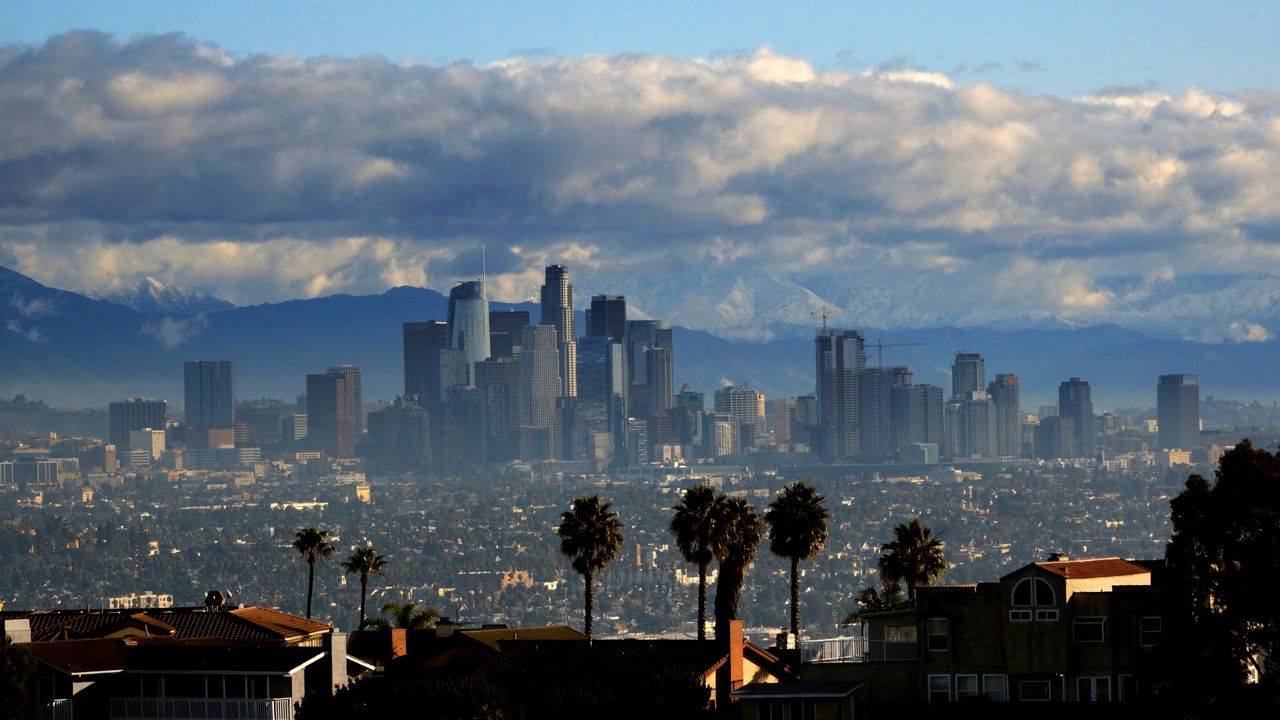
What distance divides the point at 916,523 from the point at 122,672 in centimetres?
6144

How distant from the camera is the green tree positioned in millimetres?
78562

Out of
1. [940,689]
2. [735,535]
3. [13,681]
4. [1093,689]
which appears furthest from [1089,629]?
[735,535]

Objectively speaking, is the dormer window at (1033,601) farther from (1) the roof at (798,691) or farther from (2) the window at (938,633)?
(1) the roof at (798,691)

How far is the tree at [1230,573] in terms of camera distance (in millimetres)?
71688

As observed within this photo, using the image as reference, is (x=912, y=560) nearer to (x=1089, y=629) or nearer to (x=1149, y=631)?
(x=1089, y=629)

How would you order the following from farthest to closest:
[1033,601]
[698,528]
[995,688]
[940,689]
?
[698,528] → [940,689] → [995,688] → [1033,601]

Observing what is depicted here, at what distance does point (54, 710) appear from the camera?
8300cm

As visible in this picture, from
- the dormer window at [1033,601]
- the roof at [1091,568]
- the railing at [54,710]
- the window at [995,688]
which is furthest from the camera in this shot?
the railing at [54,710]

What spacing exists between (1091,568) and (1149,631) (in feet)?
15.0

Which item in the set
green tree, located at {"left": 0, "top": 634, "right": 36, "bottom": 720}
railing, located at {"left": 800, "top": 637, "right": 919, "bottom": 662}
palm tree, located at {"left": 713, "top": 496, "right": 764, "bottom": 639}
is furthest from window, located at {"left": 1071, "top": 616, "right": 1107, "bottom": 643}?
palm tree, located at {"left": 713, "top": 496, "right": 764, "bottom": 639}

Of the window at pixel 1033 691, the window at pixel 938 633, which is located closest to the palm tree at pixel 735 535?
the window at pixel 938 633

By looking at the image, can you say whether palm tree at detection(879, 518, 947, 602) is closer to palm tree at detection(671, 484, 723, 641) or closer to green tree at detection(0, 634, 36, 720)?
palm tree at detection(671, 484, 723, 641)

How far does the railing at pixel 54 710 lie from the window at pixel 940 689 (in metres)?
28.5

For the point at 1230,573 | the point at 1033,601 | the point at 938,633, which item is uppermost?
the point at 1230,573
